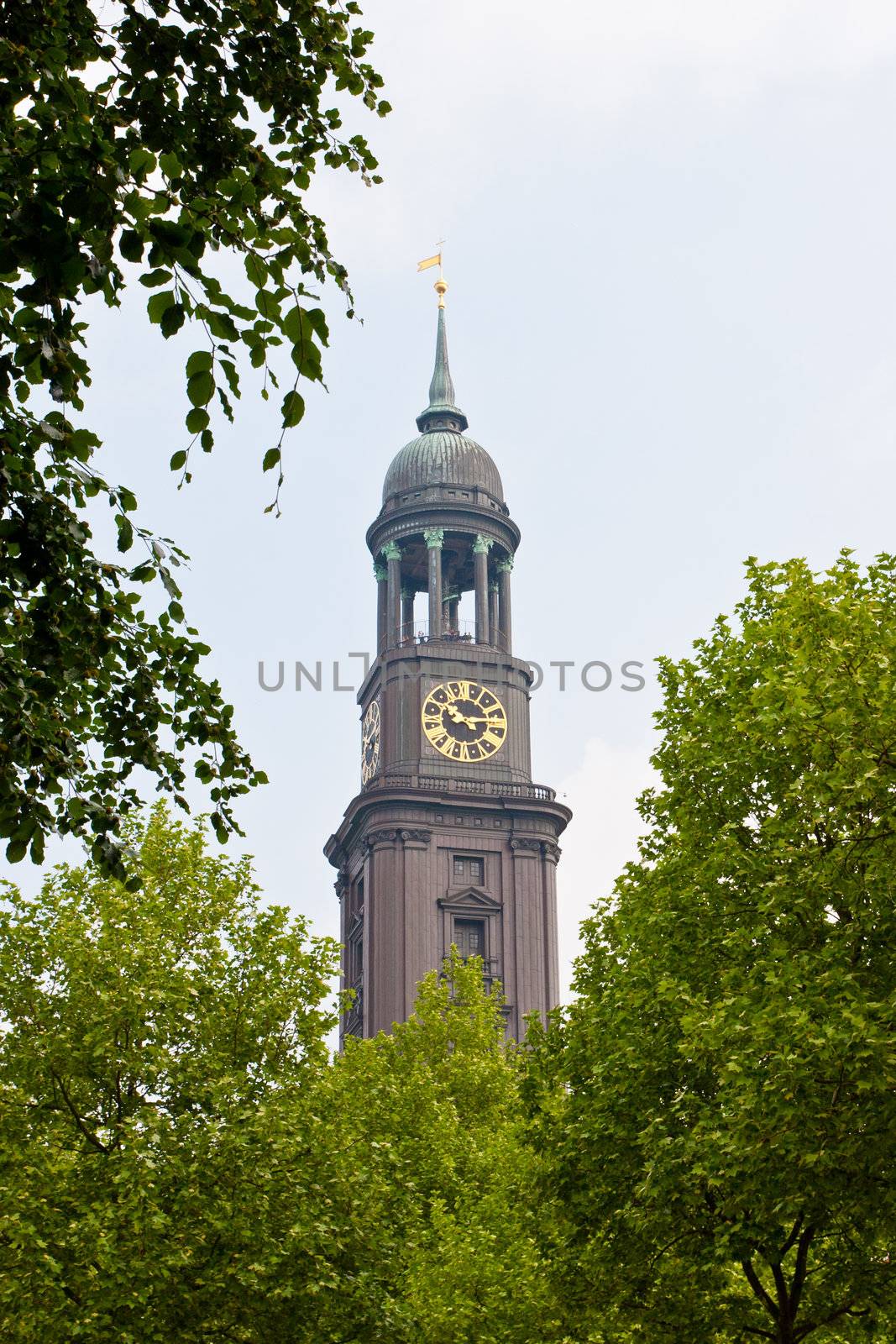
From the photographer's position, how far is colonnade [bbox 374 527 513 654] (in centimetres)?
8300

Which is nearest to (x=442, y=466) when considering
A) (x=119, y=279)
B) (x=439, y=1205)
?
(x=439, y=1205)

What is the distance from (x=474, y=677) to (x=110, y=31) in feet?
232

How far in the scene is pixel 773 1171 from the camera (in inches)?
744

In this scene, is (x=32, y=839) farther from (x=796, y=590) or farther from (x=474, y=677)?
(x=474, y=677)

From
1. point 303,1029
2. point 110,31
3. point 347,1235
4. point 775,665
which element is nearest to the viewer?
point 110,31

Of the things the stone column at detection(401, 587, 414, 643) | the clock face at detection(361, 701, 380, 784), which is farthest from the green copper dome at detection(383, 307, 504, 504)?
the clock face at detection(361, 701, 380, 784)

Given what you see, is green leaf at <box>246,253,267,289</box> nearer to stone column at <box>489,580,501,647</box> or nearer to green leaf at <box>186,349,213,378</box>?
green leaf at <box>186,349,213,378</box>

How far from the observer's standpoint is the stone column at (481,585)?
83.2 metres

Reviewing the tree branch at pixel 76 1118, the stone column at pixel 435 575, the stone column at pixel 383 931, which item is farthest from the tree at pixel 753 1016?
the stone column at pixel 435 575

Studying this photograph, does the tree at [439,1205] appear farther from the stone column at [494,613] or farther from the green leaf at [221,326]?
the stone column at [494,613]

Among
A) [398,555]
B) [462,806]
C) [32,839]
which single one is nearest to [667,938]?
[32,839]

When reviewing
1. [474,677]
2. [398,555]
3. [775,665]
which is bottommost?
[775,665]

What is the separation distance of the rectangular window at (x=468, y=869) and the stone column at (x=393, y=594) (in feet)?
39.0

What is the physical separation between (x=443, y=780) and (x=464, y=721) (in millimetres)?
3414
